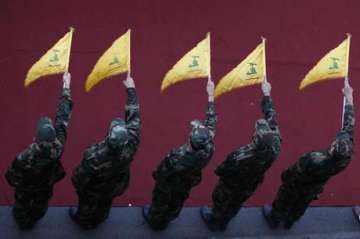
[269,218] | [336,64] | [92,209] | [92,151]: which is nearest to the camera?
[92,151]

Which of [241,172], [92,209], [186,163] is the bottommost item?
[92,209]

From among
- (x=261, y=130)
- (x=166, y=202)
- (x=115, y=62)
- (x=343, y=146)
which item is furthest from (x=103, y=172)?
(x=343, y=146)

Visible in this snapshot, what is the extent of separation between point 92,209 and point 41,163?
703 millimetres

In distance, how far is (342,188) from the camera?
29.9 ft

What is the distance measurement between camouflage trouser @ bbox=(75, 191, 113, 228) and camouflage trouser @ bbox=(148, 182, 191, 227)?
1.20 ft

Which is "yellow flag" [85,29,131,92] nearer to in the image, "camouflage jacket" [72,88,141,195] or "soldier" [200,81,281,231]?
"camouflage jacket" [72,88,141,195]

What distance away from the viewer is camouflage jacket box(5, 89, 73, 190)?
663 centimetres

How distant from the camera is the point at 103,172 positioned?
6.79 m

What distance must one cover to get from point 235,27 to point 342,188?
76.5 inches

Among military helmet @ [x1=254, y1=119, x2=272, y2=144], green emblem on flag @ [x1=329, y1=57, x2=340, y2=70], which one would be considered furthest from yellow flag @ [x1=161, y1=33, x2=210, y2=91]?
green emblem on flag @ [x1=329, y1=57, x2=340, y2=70]

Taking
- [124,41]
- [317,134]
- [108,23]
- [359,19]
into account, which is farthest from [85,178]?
[359,19]

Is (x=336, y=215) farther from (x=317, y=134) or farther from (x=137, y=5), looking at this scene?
(x=137, y=5)

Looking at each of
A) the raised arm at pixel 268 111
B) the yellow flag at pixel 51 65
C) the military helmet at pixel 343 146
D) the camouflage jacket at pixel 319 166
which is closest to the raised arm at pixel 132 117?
the yellow flag at pixel 51 65

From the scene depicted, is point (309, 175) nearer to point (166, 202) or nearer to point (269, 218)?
point (269, 218)
